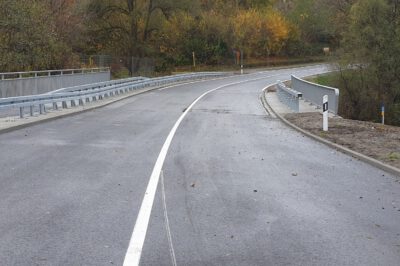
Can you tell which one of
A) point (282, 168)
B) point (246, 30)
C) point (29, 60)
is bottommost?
point (282, 168)

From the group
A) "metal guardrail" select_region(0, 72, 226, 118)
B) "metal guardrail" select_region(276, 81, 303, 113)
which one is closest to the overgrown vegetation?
"metal guardrail" select_region(0, 72, 226, 118)

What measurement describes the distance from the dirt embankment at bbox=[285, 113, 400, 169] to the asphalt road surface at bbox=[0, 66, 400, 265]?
67cm

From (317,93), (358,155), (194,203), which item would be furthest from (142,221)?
(317,93)

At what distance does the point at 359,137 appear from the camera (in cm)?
1534

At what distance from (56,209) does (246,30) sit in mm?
78819

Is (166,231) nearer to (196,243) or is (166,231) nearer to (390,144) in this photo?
(196,243)

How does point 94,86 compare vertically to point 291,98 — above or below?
above

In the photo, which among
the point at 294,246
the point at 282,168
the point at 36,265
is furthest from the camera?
the point at 282,168

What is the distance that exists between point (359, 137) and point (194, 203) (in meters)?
8.91

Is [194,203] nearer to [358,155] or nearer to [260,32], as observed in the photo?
[358,155]

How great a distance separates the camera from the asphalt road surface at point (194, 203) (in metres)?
5.62

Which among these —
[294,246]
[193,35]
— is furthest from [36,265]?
[193,35]

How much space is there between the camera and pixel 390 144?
45.4 feet

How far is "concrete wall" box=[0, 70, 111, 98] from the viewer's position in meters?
26.5
